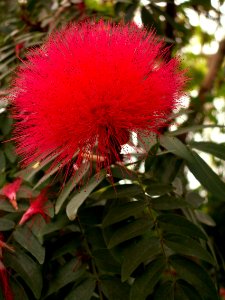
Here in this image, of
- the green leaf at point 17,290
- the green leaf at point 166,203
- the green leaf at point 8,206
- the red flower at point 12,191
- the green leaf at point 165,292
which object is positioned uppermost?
the red flower at point 12,191

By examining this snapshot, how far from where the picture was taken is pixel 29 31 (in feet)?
7.87

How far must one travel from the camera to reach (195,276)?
140 centimetres

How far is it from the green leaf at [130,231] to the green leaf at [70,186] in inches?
7.8

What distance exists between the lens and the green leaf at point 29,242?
1.44 meters

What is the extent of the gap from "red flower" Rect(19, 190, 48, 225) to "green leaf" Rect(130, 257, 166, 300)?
394 mm

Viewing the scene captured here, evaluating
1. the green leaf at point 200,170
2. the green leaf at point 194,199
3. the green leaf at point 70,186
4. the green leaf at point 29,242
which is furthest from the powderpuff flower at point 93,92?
the green leaf at point 194,199

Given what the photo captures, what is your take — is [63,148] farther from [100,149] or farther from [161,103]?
[161,103]

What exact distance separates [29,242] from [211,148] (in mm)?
727

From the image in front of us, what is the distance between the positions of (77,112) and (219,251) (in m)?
1.18

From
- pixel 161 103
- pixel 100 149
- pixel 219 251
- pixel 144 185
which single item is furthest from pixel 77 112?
pixel 219 251

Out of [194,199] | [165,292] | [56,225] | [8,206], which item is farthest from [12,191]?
[194,199]

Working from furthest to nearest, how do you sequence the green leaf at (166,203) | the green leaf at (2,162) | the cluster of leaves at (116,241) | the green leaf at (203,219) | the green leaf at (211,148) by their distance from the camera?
the green leaf at (203,219) → the green leaf at (2,162) → the green leaf at (211,148) → the green leaf at (166,203) → the cluster of leaves at (116,241)

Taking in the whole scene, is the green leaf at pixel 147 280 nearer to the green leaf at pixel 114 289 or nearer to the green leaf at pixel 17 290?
the green leaf at pixel 114 289

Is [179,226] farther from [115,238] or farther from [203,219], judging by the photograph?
[203,219]
